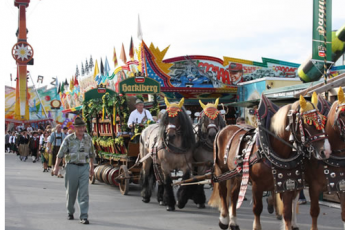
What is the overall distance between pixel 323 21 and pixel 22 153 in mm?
20974

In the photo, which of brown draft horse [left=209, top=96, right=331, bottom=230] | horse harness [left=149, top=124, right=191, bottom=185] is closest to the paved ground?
brown draft horse [left=209, top=96, right=331, bottom=230]

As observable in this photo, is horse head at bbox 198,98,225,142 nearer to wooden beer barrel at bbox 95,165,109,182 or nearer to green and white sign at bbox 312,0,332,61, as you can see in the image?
wooden beer barrel at bbox 95,165,109,182

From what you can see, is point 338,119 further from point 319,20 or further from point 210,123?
point 319,20

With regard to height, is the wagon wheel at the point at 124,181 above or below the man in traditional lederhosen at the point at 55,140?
below

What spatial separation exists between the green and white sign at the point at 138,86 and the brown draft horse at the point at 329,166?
7.05 m

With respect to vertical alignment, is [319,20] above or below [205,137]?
above

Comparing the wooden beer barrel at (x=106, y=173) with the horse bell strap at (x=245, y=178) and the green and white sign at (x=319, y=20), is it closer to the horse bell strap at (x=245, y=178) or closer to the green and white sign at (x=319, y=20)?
the horse bell strap at (x=245, y=178)

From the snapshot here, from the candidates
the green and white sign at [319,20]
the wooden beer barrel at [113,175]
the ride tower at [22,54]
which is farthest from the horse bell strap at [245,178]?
the ride tower at [22,54]

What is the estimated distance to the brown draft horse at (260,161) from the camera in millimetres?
5363

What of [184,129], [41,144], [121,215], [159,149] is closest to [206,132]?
[184,129]

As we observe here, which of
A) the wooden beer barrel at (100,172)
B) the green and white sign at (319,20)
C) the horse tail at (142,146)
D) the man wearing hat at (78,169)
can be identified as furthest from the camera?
the green and white sign at (319,20)

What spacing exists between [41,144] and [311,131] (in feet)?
62.5

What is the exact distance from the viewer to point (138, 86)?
12203 mm

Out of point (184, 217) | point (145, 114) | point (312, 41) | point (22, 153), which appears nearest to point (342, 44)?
point (312, 41)
